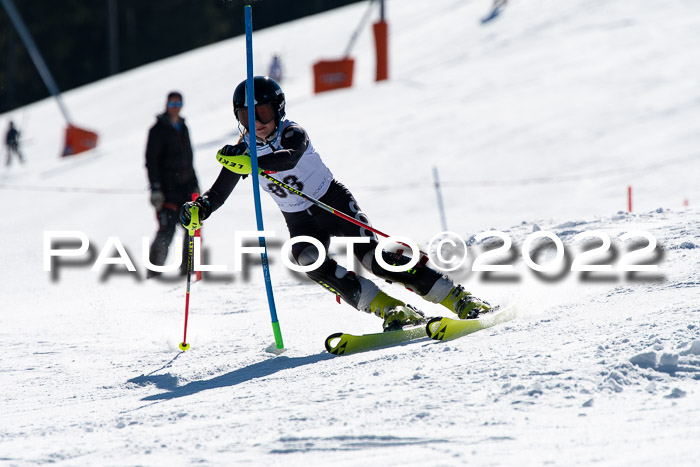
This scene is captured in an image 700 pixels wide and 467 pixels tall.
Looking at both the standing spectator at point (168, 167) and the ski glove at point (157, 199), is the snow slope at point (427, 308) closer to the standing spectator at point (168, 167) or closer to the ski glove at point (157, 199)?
the standing spectator at point (168, 167)

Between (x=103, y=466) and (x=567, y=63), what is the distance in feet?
48.7

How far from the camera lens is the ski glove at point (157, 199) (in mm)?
8273

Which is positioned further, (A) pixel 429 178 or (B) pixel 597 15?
(B) pixel 597 15

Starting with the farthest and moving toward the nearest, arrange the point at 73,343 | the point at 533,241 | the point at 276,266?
the point at 276,266, the point at 533,241, the point at 73,343

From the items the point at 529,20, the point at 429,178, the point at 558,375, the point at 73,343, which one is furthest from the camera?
the point at 529,20

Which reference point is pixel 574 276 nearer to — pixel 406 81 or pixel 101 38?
pixel 406 81

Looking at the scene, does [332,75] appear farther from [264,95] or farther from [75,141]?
[264,95]

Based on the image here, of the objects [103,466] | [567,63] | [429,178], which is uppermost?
[567,63]

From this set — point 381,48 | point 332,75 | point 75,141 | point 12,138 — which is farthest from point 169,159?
point 12,138

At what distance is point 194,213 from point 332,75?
15.2 meters

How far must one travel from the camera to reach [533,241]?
261 inches

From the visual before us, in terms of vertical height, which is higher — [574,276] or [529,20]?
[529,20]

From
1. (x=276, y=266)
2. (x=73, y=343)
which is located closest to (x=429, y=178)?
(x=276, y=266)

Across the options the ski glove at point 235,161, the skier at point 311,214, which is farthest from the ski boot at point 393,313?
the ski glove at point 235,161
